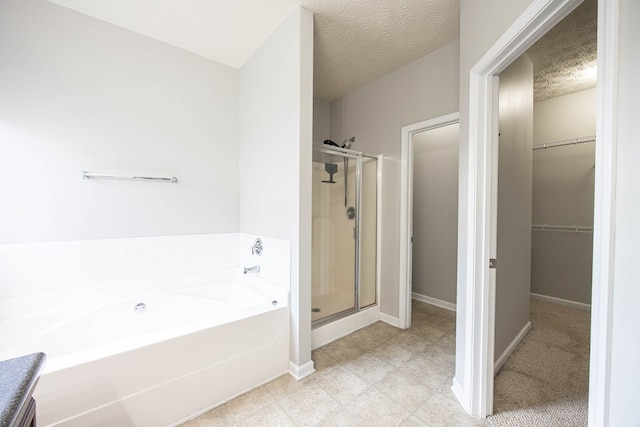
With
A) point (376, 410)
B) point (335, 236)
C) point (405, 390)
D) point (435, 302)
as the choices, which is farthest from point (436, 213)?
point (376, 410)

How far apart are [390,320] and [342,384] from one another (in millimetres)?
1145

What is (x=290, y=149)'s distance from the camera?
190cm

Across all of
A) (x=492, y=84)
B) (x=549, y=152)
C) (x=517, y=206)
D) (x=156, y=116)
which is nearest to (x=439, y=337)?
(x=517, y=206)

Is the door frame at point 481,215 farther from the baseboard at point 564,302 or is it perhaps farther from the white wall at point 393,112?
the baseboard at point 564,302

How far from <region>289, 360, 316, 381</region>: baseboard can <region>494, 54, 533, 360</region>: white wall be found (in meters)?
1.40

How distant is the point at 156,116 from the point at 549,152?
454 cm

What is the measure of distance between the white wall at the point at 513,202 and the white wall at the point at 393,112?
45 cm

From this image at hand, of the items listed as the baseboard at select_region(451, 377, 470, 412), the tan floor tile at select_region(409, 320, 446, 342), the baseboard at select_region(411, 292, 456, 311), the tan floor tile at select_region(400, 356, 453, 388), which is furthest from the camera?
the baseboard at select_region(411, 292, 456, 311)

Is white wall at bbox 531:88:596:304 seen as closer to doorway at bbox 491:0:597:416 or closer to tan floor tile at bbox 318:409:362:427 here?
doorway at bbox 491:0:597:416

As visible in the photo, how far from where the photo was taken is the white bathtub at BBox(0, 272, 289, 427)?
1.20 m

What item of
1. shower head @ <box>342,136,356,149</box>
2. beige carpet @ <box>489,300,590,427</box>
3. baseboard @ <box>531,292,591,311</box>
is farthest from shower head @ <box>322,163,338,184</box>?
baseboard @ <box>531,292,591,311</box>

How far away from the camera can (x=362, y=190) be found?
2.86m

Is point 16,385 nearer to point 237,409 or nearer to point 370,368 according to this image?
point 237,409

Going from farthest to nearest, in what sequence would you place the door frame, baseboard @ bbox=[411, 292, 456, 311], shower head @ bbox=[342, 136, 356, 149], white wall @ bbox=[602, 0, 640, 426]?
baseboard @ bbox=[411, 292, 456, 311] → shower head @ bbox=[342, 136, 356, 149] → the door frame → white wall @ bbox=[602, 0, 640, 426]
